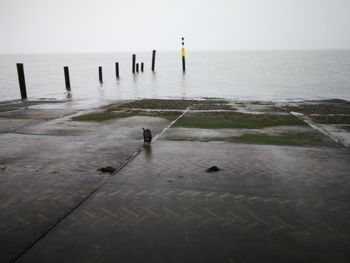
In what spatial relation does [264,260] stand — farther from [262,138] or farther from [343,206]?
[262,138]

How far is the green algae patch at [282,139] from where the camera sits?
25.2 ft

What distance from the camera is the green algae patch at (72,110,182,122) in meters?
11.3

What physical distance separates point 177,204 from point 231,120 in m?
6.89

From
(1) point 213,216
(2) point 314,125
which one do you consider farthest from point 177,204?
(2) point 314,125

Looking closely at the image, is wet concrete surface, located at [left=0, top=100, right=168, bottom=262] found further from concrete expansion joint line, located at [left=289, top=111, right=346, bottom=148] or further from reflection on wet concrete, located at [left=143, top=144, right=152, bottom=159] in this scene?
concrete expansion joint line, located at [left=289, top=111, right=346, bottom=148]

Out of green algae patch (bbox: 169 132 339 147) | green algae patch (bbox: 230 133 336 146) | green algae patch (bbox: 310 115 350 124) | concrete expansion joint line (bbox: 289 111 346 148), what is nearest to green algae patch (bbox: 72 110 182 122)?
green algae patch (bbox: 169 132 339 147)

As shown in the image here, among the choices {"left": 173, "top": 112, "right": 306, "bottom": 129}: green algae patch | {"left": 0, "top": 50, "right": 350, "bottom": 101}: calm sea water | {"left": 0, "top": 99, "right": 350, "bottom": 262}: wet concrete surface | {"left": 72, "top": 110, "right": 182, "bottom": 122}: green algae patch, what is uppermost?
{"left": 0, "top": 99, "right": 350, "bottom": 262}: wet concrete surface

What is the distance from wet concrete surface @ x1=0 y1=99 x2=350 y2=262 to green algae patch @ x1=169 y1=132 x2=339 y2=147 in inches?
17.6

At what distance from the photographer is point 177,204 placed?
438cm

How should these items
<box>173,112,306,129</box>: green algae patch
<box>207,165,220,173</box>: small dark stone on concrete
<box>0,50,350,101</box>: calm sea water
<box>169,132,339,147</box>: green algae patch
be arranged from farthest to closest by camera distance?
<box>0,50,350,101</box>: calm sea water
<box>173,112,306,129</box>: green algae patch
<box>169,132,339,147</box>: green algae patch
<box>207,165,220,173</box>: small dark stone on concrete

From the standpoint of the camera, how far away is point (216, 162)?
621cm

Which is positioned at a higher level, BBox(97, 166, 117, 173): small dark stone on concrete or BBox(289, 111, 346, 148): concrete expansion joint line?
BBox(97, 166, 117, 173): small dark stone on concrete

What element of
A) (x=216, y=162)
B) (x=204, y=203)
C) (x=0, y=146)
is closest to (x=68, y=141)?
(x=0, y=146)

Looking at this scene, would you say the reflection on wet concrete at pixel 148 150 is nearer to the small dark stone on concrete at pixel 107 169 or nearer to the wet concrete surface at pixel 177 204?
the wet concrete surface at pixel 177 204
